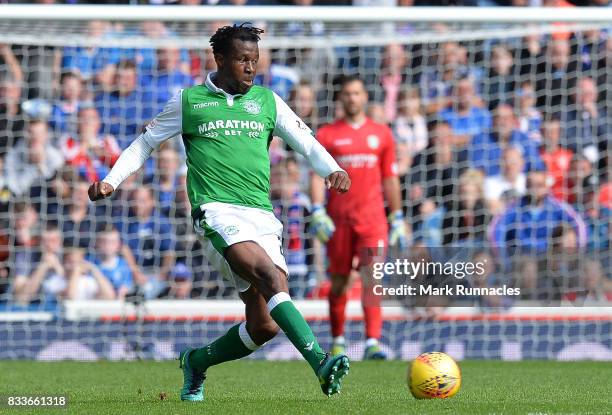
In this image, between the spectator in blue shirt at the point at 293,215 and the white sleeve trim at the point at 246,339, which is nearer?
the white sleeve trim at the point at 246,339

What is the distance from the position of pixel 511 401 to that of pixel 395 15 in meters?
5.79

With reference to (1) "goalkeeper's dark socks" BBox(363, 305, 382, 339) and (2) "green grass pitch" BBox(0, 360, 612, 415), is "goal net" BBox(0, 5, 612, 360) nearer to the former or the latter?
(1) "goalkeeper's dark socks" BBox(363, 305, 382, 339)

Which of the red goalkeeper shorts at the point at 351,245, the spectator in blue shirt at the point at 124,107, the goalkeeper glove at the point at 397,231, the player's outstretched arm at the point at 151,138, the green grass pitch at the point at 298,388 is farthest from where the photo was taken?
the spectator in blue shirt at the point at 124,107

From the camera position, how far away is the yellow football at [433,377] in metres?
6.54

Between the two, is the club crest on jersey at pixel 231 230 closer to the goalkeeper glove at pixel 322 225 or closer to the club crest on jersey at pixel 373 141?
the goalkeeper glove at pixel 322 225

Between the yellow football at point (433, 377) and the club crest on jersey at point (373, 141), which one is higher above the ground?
the club crest on jersey at point (373, 141)

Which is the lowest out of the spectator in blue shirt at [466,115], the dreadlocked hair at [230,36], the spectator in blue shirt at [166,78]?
the spectator in blue shirt at [466,115]

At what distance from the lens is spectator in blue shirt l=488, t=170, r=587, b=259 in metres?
12.6

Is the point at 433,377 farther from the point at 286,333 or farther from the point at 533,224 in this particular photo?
the point at 533,224

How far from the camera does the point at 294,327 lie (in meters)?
6.32

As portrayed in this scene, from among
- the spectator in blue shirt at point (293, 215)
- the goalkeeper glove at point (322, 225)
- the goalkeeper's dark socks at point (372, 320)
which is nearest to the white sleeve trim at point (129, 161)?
the goalkeeper glove at point (322, 225)

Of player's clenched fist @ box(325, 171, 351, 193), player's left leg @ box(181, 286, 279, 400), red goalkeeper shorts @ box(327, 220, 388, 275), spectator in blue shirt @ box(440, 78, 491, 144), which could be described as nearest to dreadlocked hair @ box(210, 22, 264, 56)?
player's clenched fist @ box(325, 171, 351, 193)

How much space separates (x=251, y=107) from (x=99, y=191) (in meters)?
1.06

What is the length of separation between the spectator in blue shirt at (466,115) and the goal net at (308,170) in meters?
0.03
